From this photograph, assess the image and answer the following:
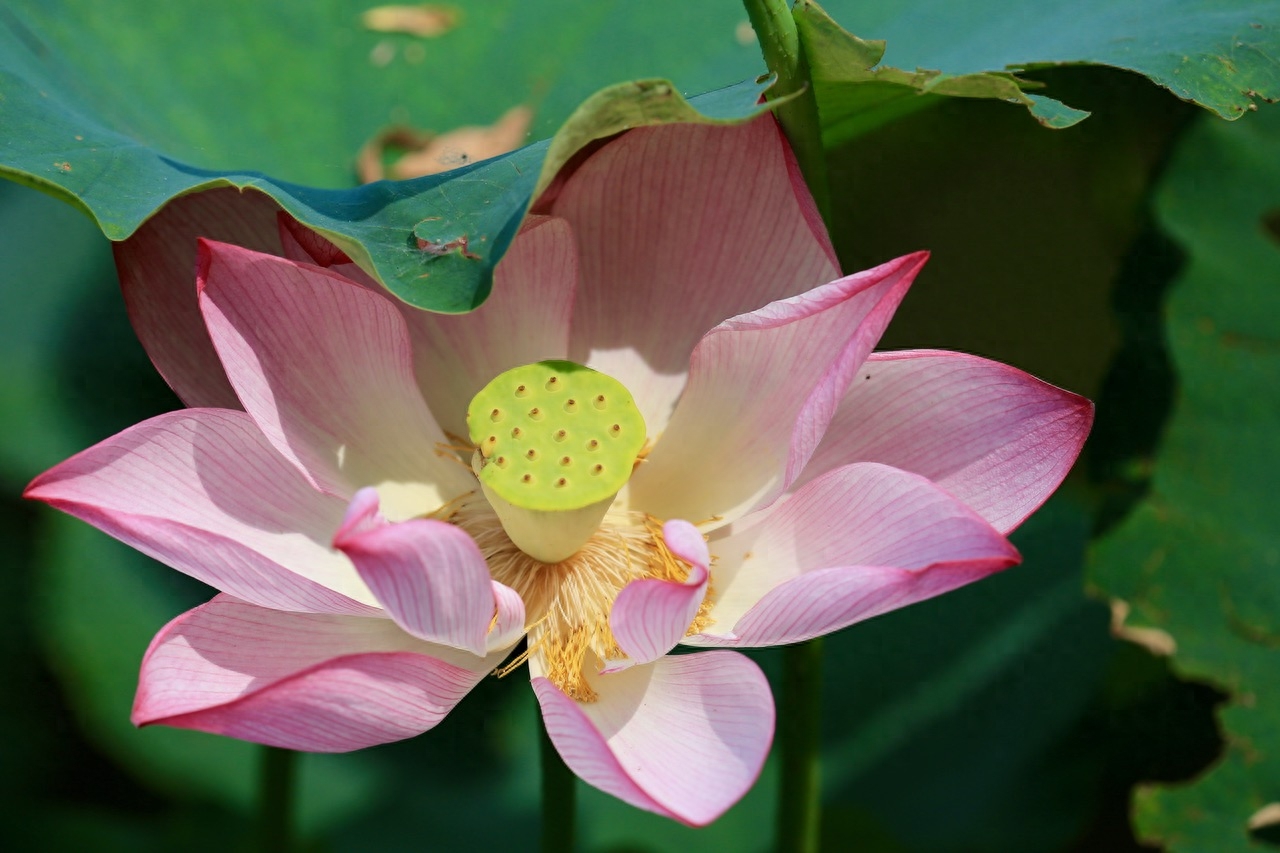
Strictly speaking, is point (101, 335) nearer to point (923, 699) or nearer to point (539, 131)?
point (539, 131)

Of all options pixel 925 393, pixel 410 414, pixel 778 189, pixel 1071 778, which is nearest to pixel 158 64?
pixel 410 414

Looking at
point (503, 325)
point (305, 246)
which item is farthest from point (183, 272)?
point (503, 325)

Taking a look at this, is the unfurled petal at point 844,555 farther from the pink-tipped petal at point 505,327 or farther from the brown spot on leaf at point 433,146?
the brown spot on leaf at point 433,146

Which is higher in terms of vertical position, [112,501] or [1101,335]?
[112,501]

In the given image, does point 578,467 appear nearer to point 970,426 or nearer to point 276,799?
point 970,426

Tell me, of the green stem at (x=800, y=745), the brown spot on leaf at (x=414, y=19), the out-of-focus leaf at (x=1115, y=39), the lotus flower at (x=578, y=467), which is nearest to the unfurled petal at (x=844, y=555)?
the lotus flower at (x=578, y=467)

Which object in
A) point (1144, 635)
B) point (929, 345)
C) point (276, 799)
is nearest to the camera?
point (276, 799)

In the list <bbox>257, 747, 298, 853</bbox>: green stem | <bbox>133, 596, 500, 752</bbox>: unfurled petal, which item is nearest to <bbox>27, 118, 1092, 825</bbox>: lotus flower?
<bbox>133, 596, 500, 752</bbox>: unfurled petal
